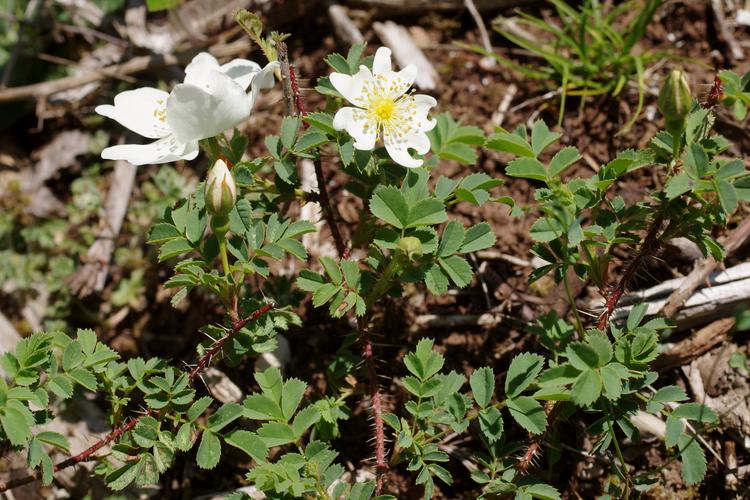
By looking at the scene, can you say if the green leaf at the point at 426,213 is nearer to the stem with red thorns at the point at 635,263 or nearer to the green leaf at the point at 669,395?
the stem with red thorns at the point at 635,263

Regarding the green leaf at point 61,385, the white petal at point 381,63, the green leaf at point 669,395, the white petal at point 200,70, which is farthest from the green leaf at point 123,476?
the green leaf at point 669,395

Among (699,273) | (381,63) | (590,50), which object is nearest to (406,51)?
(590,50)

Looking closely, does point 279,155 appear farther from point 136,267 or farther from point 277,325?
point 136,267

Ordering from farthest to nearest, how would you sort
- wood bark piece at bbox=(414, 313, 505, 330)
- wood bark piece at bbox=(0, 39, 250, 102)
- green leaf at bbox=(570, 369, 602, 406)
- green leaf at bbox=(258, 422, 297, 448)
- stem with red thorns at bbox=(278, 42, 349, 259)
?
wood bark piece at bbox=(0, 39, 250, 102) → wood bark piece at bbox=(414, 313, 505, 330) → stem with red thorns at bbox=(278, 42, 349, 259) → green leaf at bbox=(258, 422, 297, 448) → green leaf at bbox=(570, 369, 602, 406)

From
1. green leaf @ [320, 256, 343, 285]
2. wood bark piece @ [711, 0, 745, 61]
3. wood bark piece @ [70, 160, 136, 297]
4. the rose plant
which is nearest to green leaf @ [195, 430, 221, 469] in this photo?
the rose plant

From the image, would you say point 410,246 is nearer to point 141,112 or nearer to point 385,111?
point 385,111

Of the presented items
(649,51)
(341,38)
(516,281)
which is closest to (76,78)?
(341,38)

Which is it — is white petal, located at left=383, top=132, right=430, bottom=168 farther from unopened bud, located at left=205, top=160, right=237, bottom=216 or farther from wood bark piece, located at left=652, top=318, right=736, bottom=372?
wood bark piece, located at left=652, top=318, right=736, bottom=372
